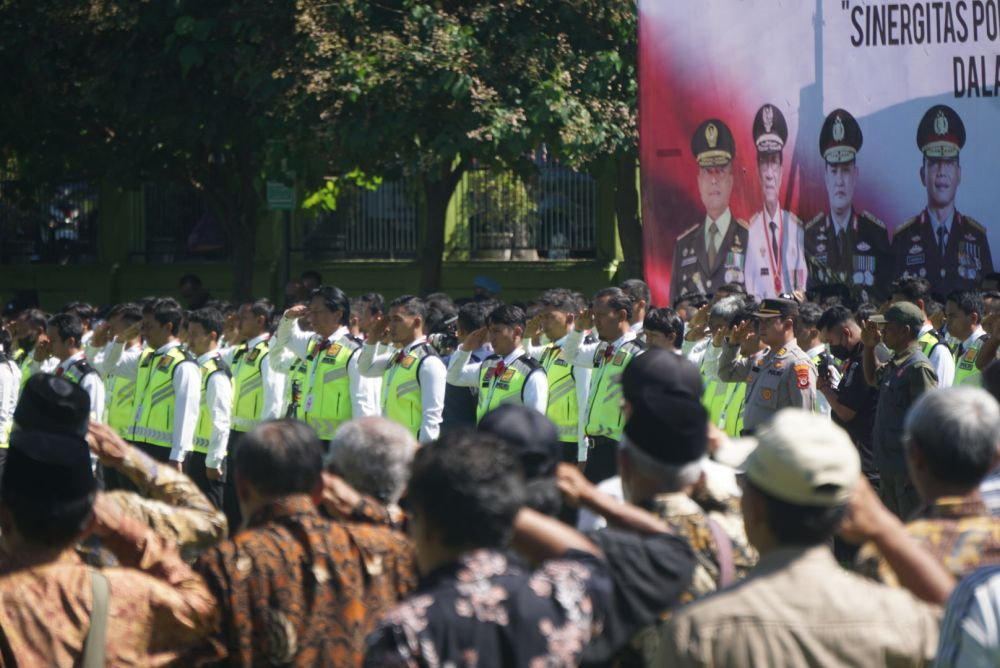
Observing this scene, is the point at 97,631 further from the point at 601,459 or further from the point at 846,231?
the point at 846,231

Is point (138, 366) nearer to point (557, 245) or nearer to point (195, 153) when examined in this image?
point (195, 153)

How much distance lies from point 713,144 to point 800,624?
32.8 feet

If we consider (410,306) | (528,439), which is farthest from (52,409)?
(410,306)

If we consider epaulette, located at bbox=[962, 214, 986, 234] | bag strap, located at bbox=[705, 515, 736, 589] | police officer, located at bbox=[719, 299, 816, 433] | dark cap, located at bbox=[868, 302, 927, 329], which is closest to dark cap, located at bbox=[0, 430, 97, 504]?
bag strap, located at bbox=[705, 515, 736, 589]

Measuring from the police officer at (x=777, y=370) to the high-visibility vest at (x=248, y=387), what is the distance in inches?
155

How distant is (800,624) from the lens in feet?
10.9

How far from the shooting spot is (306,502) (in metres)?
4.11

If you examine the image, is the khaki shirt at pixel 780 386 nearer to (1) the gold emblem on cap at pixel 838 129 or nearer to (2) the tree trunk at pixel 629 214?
(1) the gold emblem on cap at pixel 838 129

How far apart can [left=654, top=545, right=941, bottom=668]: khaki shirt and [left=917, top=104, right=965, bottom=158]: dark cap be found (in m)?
8.94

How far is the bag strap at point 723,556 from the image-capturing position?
394 centimetres

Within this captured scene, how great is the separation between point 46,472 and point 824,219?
9.49 meters

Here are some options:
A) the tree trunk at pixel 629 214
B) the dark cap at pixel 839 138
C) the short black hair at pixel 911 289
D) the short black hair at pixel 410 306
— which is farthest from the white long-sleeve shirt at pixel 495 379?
the tree trunk at pixel 629 214

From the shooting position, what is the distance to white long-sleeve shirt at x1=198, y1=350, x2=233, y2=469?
37.1ft

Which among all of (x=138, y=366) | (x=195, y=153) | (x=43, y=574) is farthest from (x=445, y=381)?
(x=195, y=153)
